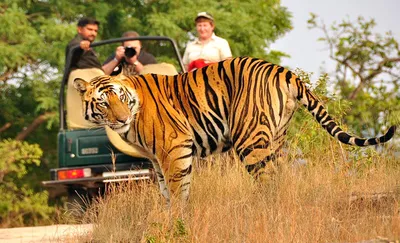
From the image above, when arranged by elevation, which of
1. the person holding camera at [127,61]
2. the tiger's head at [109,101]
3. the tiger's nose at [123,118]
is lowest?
the tiger's nose at [123,118]

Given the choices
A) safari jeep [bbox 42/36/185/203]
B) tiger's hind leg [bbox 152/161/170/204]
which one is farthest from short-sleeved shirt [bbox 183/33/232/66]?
→ tiger's hind leg [bbox 152/161/170/204]

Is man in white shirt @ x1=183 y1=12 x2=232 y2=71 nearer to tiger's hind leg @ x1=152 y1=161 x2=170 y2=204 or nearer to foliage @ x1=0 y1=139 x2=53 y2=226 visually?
tiger's hind leg @ x1=152 y1=161 x2=170 y2=204

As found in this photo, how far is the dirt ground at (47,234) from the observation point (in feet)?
32.0

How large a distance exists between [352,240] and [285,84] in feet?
6.62

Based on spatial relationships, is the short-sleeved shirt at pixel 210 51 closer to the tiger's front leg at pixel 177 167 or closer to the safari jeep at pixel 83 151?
the safari jeep at pixel 83 151

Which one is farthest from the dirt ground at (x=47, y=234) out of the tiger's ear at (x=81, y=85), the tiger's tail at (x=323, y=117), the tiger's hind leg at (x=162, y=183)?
the tiger's tail at (x=323, y=117)

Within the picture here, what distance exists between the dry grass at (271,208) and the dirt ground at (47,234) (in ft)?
0.58

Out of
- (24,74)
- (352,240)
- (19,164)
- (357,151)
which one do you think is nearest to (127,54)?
(357,151)

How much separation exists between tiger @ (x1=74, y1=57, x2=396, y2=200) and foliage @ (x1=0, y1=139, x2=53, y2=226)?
10.7 metres

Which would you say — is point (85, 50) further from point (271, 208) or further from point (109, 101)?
point (271, 208)

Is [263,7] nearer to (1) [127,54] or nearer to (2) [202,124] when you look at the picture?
(1) [127,54]

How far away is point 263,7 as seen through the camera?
82.9 ft

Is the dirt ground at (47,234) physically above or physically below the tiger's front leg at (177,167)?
below

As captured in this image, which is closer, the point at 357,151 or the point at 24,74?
the point at 357,151
